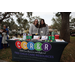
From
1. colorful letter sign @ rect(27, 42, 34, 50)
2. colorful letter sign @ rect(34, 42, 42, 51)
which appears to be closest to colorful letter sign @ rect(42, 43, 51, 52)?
colorful letter sign @ rect(34, 42, 42, 51)

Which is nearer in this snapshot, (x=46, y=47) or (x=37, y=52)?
(x=46, y=47)

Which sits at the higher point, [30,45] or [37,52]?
[30,45]

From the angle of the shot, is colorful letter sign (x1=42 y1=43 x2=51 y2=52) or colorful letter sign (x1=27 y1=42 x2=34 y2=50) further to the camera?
colorful letter sign (x1=27 y1=42 x2=34 y2=50)

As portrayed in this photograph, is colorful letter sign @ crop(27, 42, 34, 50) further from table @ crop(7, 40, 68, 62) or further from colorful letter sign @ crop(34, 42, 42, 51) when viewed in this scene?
colorful letter sign @ crop(34, 42, 42, 51)

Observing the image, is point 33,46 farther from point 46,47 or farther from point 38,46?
point 46,47

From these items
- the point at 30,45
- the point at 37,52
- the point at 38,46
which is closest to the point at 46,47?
the point at 38,46

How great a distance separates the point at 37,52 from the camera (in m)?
2.15

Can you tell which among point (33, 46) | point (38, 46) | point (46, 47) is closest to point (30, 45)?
point (33, 46)

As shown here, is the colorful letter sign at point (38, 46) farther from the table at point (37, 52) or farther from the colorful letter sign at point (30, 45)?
the colorful letter sign at point (30, 45)

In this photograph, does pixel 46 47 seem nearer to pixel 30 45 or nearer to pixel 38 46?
pixel 38 46

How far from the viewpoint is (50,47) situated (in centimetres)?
202

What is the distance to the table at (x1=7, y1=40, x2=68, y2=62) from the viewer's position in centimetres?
200
